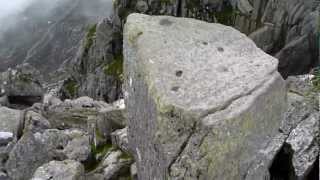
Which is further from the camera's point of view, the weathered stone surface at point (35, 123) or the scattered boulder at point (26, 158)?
the weathered stone surface at point (35, 123)

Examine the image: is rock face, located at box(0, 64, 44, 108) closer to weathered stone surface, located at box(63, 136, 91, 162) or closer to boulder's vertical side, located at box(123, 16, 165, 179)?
weathered stone surface, located at box(63, 136, 91, 162)

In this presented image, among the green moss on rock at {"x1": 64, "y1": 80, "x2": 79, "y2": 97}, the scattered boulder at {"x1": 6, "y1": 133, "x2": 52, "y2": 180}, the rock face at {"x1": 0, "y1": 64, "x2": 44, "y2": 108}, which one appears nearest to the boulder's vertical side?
the scattered boulder at {"x1": 6, "y1": 133, "x2": 52, "y2": 180}

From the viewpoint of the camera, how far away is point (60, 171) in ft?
74.4

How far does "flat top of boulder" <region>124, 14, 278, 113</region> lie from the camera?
17.2m

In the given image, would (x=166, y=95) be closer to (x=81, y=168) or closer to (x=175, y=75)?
(x=175, y=75)

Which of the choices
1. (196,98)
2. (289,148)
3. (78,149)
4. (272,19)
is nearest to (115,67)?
(272,19)

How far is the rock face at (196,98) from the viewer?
16.6 metres

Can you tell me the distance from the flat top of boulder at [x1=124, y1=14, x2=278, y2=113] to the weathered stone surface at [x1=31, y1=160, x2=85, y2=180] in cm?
563

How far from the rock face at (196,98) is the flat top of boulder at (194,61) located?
0.03m

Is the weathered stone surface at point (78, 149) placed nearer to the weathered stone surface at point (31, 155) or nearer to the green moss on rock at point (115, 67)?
the weathered stone surface at point (31, 155)

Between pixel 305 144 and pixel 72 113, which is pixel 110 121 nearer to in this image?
pixel 305 144

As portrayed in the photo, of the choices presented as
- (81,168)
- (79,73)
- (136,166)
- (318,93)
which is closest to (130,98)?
(136,166)

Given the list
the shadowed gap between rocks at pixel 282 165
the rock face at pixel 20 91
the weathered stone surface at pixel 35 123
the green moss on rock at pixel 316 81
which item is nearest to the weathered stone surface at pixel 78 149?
the weathered stone surface at pixel 35 123

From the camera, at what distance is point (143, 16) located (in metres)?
21.5
